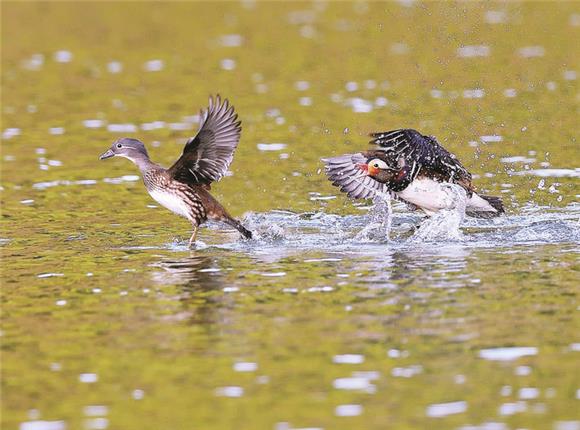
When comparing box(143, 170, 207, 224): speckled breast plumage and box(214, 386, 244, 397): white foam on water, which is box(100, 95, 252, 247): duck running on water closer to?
box(143, 170, 207, 224): speckled breast plumage

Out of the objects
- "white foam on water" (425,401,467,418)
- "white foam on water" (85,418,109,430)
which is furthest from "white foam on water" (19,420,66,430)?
"white foam on water" (425,401,467,418)

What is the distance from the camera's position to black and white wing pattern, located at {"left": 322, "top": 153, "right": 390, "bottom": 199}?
16188mm

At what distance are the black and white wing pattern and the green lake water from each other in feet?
1.19

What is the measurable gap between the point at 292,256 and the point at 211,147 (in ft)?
5.36

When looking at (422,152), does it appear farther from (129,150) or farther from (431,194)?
(129,150)

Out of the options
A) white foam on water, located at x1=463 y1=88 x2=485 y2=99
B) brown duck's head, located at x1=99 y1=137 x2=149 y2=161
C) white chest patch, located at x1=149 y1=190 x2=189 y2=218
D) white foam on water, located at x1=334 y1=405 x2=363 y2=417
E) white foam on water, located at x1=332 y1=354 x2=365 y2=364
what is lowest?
white foam on water, located at x1=334 y1=405 x2=363 y2=417

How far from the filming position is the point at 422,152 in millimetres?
15281

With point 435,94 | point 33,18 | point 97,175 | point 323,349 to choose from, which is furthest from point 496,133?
point 33,18

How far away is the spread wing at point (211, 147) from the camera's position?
48.0ft

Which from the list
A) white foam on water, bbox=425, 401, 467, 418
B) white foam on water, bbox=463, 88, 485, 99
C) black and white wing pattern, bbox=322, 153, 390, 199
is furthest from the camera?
white foam on water, bbox=463, 88, 485, 99

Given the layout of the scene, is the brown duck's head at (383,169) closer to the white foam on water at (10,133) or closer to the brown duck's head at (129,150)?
the brown duck's head at (129,150)

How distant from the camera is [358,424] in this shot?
8828 mm

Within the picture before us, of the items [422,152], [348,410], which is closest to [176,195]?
[422,152]

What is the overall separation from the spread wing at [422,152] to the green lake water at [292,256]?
2.11 ft
